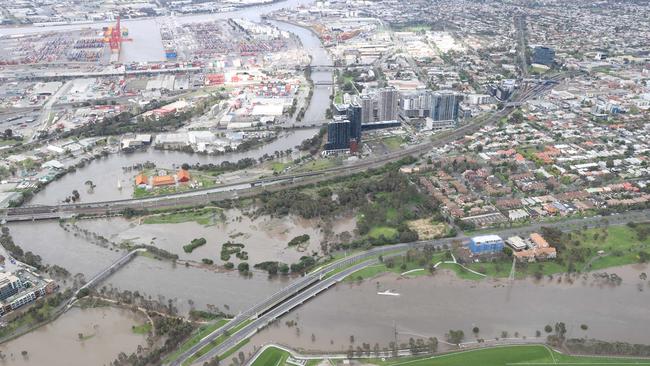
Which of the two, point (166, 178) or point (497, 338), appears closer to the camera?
point (497, 338)

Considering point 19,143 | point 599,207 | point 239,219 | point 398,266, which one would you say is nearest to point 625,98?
point 599,207

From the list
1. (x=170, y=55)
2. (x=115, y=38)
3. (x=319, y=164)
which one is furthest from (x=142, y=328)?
(x=115, y=38)

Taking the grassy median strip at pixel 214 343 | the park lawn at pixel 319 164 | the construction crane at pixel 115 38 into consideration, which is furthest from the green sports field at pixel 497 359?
the construction crane at pixel 115 38

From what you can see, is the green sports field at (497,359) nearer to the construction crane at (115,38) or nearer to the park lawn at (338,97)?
the park lawn at (338,97)

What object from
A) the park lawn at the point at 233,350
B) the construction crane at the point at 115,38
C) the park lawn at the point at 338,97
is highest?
the construction crane at the point at 115,38

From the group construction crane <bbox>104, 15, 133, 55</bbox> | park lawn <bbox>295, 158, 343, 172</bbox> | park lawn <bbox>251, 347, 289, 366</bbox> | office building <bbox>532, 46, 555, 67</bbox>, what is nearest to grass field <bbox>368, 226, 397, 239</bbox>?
park lawn <bbox>295, 158, 343, 172</bbox>

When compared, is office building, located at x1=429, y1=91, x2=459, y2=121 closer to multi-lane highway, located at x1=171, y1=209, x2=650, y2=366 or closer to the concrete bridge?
multi-lane highway, located at x1=171, y1=209, x2=650, y2=366

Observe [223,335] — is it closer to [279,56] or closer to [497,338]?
[497,338]
